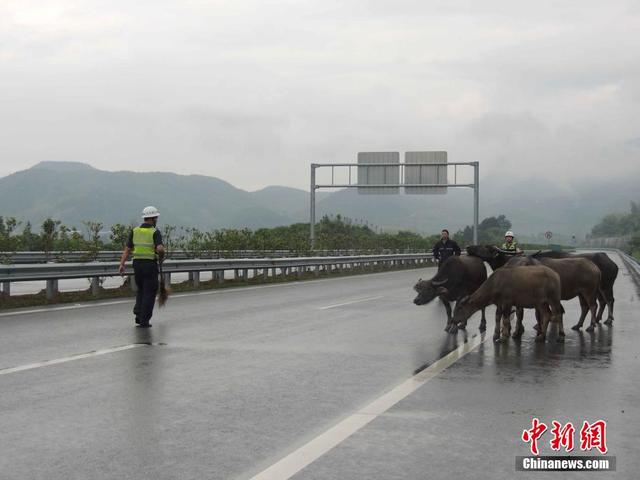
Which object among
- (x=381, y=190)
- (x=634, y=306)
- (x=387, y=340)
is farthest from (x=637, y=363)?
(x=381, y=190)

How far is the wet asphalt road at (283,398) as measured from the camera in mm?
5297

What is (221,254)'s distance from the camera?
45.0 metres

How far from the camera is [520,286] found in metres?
11.3

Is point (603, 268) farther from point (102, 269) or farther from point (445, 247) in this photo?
point (102, 269)

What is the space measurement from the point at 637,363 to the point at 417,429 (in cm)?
471

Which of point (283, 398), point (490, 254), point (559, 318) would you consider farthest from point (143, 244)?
point (283, 398)

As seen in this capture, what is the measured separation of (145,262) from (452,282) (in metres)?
5.06

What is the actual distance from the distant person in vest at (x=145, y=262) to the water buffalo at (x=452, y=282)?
4.27m

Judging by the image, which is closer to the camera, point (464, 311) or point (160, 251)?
point (464, 311)

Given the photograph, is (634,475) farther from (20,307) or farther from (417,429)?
(20,307)

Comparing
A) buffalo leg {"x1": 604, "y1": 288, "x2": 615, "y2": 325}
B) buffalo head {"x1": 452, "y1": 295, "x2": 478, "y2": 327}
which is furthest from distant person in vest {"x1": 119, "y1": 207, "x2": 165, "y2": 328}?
buffalo leg {"x1": 604, "y1": 288, "x2": 615, "y2": 325}

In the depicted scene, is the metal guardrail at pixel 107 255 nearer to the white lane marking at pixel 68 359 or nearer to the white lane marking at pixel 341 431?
the white lane marking at pixel 68 359

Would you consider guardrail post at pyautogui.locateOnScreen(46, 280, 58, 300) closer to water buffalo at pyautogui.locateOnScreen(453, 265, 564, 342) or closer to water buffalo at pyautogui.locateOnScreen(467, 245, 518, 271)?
water buffalo at pyautogui.locateOnScreen(467, 245, 518, 271)

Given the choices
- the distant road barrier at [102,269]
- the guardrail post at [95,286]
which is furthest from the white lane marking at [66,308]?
the guardrail post at [95,286]
